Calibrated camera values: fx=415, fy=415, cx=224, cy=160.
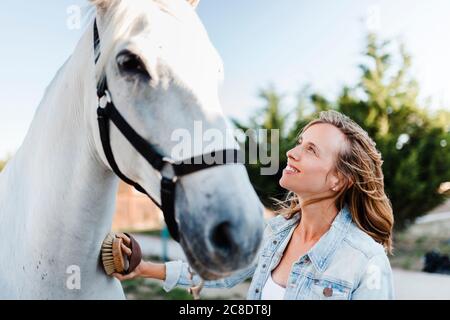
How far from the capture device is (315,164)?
158cm

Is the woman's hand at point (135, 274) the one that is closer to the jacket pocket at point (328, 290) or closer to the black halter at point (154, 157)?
the black halter at point (154, 157)

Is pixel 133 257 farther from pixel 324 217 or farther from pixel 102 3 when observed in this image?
pixel 102 3

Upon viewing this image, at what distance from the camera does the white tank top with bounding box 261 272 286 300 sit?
1.49 m

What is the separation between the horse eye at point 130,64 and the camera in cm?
129

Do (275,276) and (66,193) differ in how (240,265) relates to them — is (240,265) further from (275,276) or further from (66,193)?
(66,193)

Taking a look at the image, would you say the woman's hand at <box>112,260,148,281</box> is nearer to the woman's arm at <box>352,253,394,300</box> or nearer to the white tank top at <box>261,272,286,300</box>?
the white tank top at <box>261,272,286,300</box>

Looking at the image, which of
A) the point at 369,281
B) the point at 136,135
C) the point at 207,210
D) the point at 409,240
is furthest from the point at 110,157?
the point at 409,240

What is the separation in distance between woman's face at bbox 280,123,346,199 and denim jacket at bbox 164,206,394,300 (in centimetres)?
14

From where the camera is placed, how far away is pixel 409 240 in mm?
10320

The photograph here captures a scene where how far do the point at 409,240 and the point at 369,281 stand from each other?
32.8 ft

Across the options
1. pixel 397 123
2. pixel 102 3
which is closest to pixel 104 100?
pixel 102 3

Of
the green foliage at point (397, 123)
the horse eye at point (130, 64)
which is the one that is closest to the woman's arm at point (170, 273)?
the horse eye at point (130, 64)

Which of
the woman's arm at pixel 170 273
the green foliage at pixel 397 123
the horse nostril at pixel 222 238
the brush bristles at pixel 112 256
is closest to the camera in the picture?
the horse nostril at pixel 222 238

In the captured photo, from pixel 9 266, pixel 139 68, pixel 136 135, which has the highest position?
pixel 139 68
